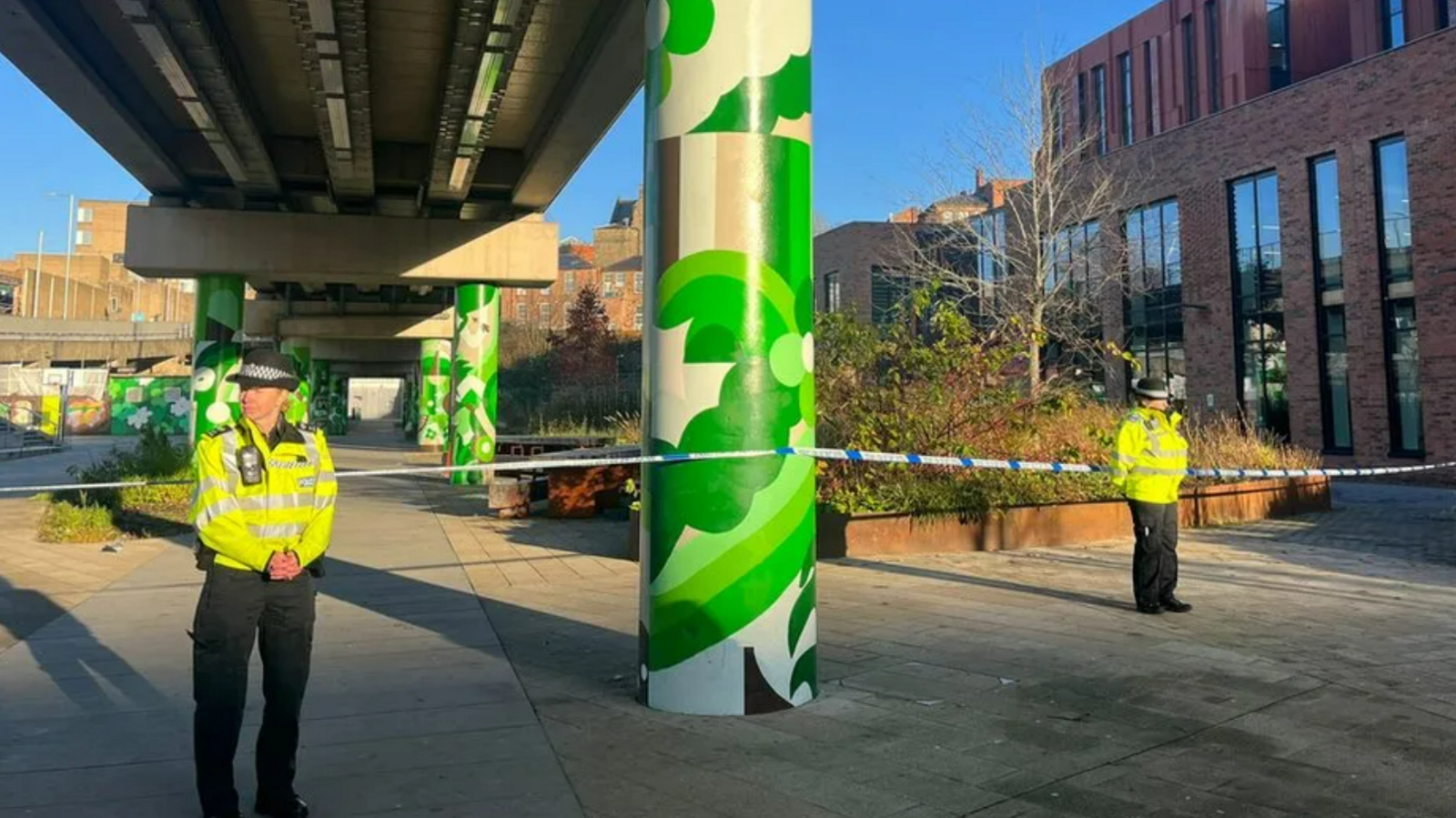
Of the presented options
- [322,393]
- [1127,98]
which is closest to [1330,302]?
[1127,98]

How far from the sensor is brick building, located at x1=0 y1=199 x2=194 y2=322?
269 ft

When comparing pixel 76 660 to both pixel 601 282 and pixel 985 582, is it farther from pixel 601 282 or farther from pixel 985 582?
pixel 601 282

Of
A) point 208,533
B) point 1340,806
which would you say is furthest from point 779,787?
point 208,533

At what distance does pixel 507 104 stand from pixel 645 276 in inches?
465

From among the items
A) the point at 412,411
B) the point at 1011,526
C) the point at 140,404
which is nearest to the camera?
the point at 1011,526

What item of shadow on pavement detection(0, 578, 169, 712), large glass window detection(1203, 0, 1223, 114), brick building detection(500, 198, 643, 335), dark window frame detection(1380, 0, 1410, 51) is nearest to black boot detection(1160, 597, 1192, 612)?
shadow on pavement detection(0, 578, 169, 712)

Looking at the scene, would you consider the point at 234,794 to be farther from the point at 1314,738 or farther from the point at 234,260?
the point at 234,260

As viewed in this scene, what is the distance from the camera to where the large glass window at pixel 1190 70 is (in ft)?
91.8

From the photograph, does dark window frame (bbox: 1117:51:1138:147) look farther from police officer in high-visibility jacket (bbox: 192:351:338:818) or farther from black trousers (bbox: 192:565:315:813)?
black trousers (bbox: 192:565:315:813)

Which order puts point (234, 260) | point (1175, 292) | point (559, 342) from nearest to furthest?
point (234, 260) < point (1175, 292) < point (559, 342)

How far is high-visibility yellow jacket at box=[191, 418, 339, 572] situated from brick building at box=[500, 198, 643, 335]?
45.1 metres

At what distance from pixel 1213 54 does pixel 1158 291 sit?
7.02m

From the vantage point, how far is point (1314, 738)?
4266mm

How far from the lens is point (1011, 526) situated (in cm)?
1049
